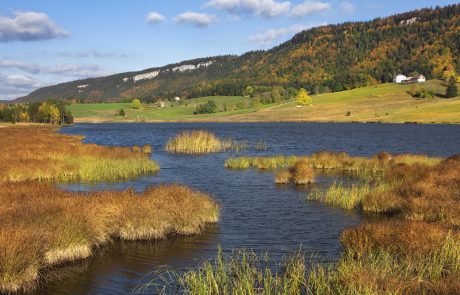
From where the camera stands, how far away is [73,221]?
17016 mm

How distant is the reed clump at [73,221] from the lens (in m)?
13.9

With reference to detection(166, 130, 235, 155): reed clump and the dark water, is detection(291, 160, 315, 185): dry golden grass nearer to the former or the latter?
the dark water

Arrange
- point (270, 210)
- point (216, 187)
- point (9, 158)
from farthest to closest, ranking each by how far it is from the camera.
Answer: point (9, 158) → point (216, 187) → point (270, 210)

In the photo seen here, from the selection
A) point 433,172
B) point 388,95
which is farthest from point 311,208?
point 388,95

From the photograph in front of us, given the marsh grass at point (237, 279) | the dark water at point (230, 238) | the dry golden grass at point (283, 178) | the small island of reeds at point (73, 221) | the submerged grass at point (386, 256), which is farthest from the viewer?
the dry golden grass at point (283, 178)

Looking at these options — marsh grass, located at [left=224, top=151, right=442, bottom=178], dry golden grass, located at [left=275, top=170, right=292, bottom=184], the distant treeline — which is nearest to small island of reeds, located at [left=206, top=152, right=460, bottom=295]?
dry golden grass, located at [left=275, top=170, right=292, bottom=184]

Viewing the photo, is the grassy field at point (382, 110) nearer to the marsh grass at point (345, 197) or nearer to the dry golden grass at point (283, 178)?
the dry golden grass at point (283, 178)

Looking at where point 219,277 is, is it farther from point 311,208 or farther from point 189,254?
point 311,208

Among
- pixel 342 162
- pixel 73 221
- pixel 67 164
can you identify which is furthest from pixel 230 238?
pixel 342 162

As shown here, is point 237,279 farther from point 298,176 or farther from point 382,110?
point 382,110

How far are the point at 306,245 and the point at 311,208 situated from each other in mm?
7005

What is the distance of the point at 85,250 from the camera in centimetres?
1698

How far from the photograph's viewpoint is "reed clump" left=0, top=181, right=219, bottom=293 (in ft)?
45.6

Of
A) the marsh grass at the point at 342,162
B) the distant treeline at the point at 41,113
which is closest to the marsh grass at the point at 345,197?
the marsh grass at the point at 342,162
